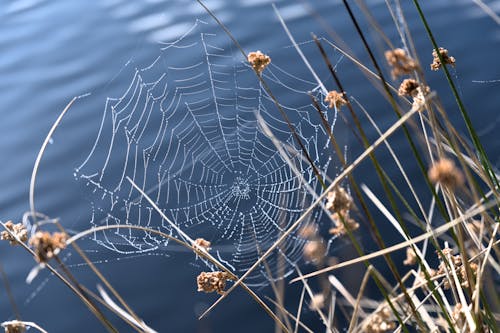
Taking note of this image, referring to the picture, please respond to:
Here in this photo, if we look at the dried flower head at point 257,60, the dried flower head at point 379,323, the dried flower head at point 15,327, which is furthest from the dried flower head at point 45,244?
the dried flower head at point 257,60

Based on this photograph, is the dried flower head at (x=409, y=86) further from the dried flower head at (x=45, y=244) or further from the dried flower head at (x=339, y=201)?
the dried flower head at (x=45, y=244)

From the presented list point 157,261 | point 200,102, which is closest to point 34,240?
point 157,261

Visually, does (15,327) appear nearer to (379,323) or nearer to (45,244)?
(45,244)

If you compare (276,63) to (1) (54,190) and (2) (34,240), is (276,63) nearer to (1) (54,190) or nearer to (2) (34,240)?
(1) (54,190)

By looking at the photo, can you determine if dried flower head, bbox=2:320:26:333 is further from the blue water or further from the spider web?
the spider web

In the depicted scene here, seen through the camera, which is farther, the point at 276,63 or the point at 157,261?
the point at 276,63
